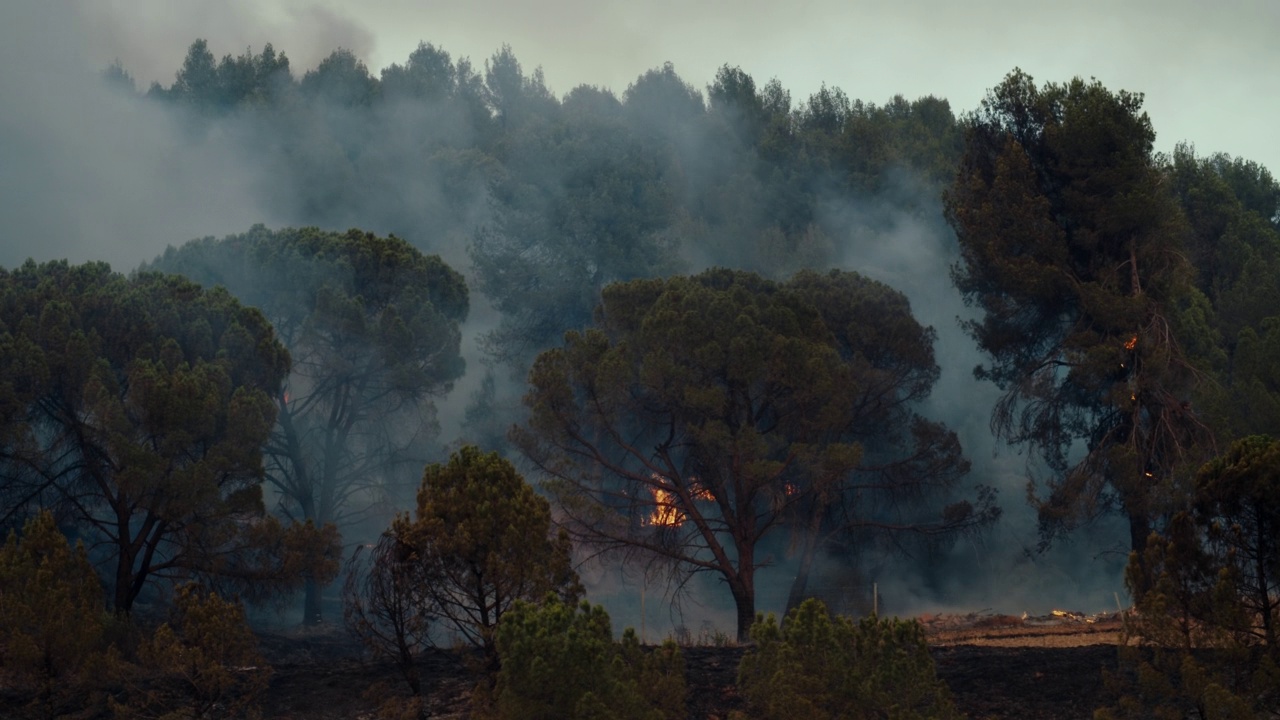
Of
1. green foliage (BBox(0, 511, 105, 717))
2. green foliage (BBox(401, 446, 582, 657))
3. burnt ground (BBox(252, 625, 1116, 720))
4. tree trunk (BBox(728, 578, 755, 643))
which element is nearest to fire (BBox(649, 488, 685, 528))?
tree trunk (BBox(728, 578, 755, 643))

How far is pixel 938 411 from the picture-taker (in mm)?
41000

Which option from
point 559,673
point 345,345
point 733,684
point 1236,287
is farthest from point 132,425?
point 1236,287

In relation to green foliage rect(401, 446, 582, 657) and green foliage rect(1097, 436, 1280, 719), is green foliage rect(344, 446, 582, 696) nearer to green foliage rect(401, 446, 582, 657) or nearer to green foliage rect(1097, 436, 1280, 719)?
Answer: green foliage rect(401, 446, 582, 657)

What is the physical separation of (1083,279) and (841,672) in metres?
16.4

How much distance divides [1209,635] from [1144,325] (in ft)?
47.8

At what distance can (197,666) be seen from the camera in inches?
603

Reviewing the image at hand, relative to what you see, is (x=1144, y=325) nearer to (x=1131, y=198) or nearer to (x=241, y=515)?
(x=1131, y=198)

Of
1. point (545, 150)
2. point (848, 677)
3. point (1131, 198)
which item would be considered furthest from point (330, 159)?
point (848, 677)

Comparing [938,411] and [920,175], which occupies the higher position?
[920,175]

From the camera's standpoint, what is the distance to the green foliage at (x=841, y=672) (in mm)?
12016

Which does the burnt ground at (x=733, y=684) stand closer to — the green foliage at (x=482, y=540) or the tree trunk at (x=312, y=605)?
the green foliage at (x=482, y=540)

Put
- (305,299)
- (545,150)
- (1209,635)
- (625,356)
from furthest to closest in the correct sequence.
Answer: (545,150) → (305,299) → (625,356) → (1209,635)

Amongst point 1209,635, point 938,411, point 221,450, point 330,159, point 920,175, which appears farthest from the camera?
point 330,159

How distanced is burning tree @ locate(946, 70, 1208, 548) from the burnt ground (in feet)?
22.8
